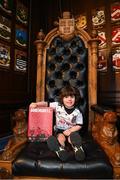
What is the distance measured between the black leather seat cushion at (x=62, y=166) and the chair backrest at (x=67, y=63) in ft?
2.51

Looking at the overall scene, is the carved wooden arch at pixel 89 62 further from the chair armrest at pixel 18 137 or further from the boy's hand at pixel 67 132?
the chair armrest at pixel 18 137

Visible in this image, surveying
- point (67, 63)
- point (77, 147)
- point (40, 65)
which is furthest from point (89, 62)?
point (77, 147)

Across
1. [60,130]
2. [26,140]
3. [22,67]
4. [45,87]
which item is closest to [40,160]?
[26,140]

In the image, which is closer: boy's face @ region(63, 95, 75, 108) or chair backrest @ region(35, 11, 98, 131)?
boy's face @ region(63, 95, 75, 108)

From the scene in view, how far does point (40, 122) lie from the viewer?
1474 mm

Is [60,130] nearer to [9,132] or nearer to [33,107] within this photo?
[33,107]

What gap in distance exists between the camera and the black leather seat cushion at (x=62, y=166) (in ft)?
3.47

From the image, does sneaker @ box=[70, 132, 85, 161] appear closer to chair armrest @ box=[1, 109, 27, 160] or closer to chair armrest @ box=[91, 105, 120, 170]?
chair armrest @ box=[91, 105, 120, 170]

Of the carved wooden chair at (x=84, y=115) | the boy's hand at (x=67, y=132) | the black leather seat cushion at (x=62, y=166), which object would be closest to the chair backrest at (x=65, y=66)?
the carved wooden chair at (x=84, y=115)

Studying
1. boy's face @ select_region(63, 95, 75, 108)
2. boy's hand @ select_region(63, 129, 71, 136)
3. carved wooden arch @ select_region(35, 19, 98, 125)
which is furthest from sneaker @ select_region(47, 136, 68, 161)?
carved wooden arch @ select_region(35, 19, 98, 125)

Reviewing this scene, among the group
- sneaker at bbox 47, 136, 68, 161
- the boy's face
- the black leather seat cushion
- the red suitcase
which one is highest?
the boy's face

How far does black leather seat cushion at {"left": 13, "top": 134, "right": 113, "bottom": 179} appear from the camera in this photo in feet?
3.47

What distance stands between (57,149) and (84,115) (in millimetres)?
647

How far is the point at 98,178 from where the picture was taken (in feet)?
3.47
